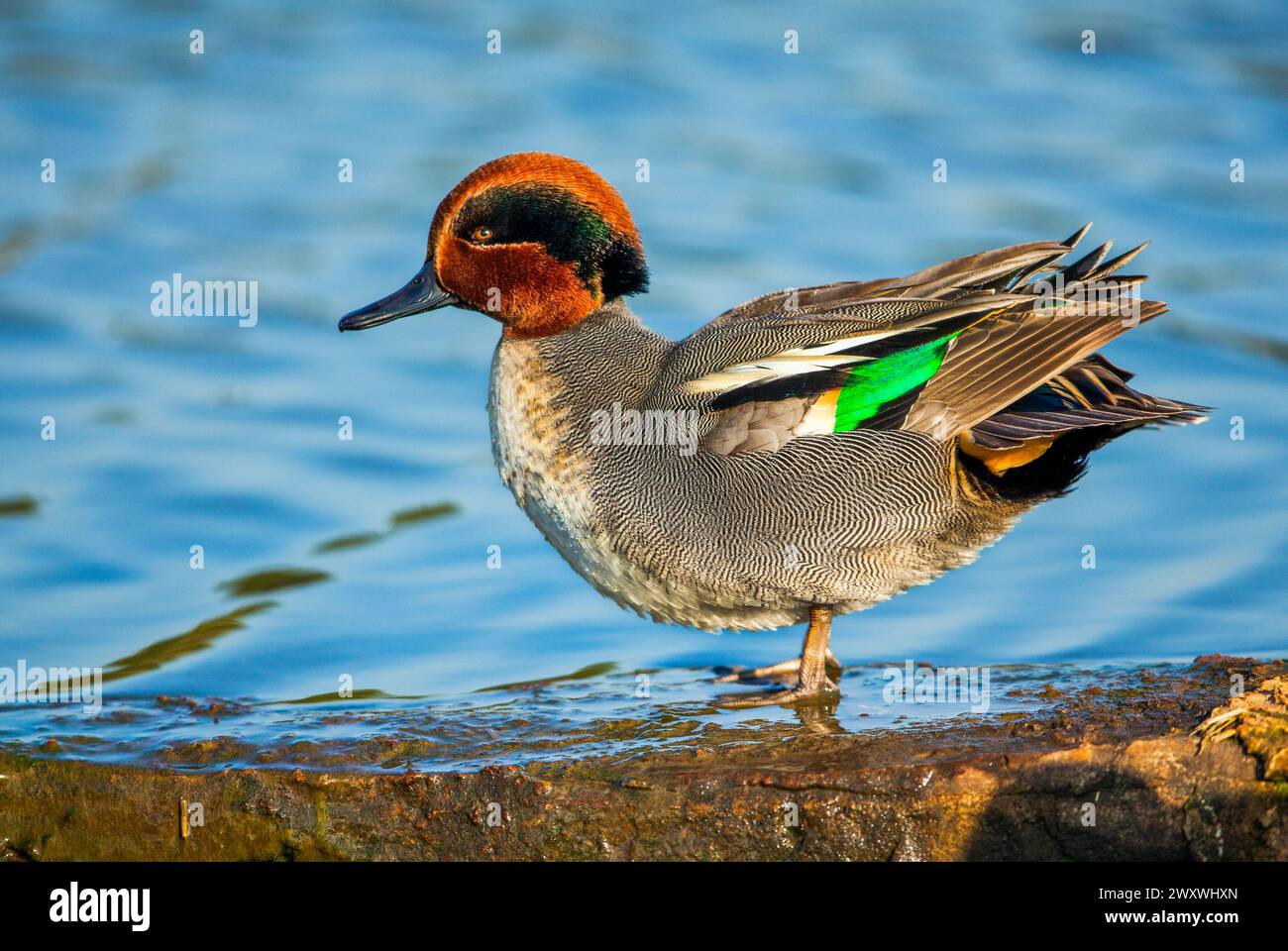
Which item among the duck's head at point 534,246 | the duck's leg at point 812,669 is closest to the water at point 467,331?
the duck's leg at point 812,669

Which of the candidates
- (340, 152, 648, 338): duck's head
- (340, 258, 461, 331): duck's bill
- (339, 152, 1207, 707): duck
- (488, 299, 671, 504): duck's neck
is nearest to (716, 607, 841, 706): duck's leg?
(339, 152, 1207, 707): duck

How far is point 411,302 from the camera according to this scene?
5820 mm

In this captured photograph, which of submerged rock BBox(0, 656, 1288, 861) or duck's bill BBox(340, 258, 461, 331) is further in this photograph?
duck's bill BBox(340, 258, 461, 331)

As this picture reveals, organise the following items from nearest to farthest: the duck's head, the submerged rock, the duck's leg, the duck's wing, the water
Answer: the submerged rock < the duck's wing < the duck's leg < the duck's head < the water

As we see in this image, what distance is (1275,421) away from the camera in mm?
8945

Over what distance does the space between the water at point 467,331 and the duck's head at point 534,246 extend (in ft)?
4.20

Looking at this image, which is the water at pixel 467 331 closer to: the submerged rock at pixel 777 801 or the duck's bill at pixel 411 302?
the submerged rock at pixel 777 801

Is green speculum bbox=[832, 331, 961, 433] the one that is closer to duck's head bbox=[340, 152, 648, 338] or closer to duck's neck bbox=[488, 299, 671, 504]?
duck's neck bbox=[488, 299, 671, 504]

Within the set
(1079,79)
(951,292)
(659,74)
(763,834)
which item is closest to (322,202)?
(659,74)

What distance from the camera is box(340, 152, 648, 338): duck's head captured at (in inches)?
219

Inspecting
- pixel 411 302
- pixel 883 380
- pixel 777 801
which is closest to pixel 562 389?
pixel 411 302

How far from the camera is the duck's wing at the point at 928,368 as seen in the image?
16.9 feet

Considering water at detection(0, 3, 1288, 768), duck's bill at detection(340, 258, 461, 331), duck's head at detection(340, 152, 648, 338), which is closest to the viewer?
duck's head at detection(340, 152, 648, 338)
